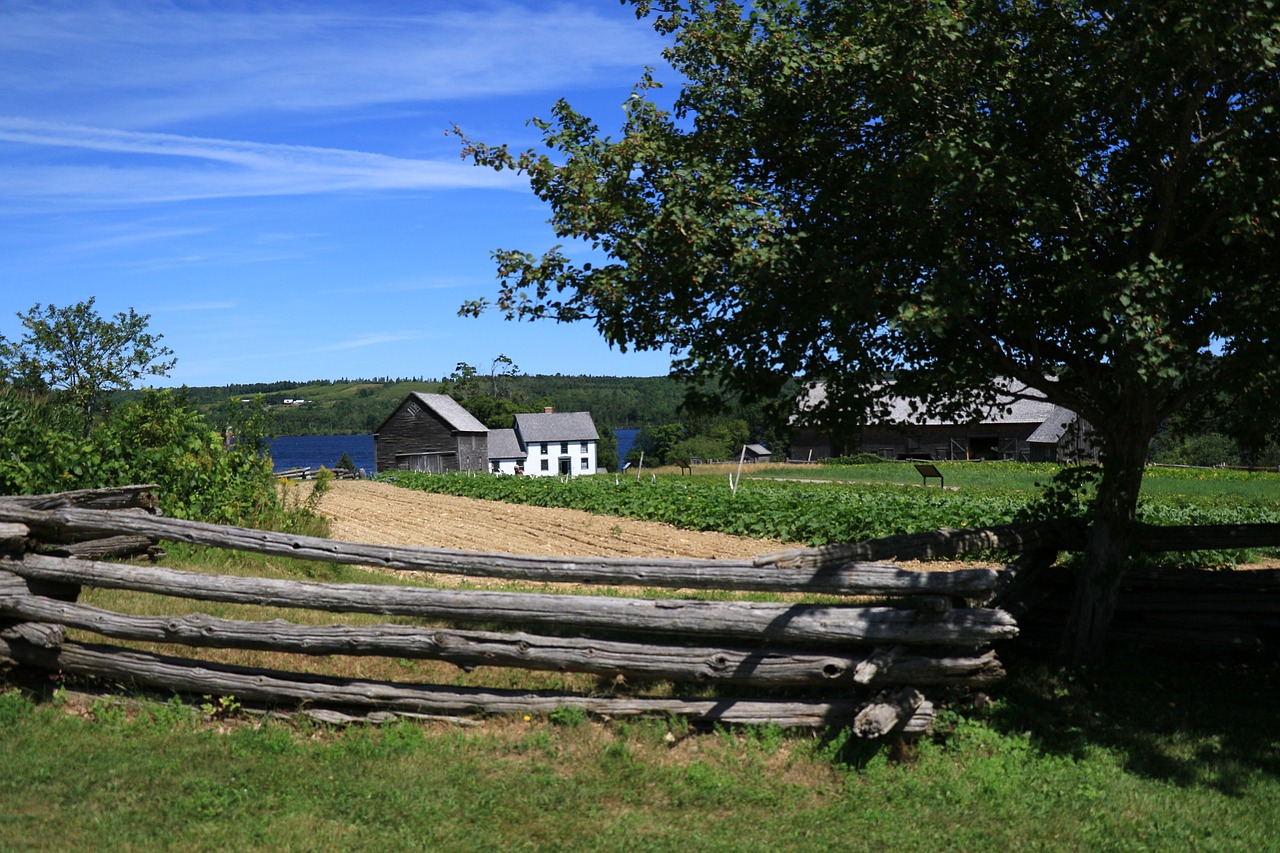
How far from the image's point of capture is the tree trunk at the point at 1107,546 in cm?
833

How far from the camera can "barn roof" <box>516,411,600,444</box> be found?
84125 mm

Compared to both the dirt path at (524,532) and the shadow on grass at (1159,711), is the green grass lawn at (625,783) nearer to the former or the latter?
the shadow on grass at (1159,711)

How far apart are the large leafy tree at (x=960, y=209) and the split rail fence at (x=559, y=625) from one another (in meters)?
1.67

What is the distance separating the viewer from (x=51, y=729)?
6930 mm

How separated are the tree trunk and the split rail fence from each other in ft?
3.31

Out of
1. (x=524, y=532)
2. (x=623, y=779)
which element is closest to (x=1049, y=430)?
(x=524, y=532)

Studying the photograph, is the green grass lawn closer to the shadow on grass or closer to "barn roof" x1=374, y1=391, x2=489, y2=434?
the shadow on grass

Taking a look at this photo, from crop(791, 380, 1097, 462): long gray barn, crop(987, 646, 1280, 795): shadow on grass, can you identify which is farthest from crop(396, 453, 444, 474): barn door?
crop(987, 646, 1280, 795): shadow on grass

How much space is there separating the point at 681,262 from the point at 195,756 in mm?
→ 4823

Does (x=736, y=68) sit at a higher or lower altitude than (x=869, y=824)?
higher

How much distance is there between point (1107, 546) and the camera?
27.9 ft

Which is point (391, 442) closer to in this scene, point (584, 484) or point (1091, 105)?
point (584, 484)

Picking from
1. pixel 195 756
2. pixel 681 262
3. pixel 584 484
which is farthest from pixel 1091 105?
pixel 584 484

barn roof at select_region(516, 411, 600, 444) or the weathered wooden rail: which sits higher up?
barn roof at select_region(516, 411, 600, 444)
